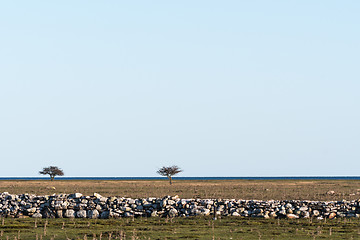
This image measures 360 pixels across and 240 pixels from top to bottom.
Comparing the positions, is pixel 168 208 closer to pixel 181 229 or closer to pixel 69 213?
pixel 69 213

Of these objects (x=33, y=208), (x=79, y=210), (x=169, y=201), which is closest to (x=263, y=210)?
(x=169, y=201)

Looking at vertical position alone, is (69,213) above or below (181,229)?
above

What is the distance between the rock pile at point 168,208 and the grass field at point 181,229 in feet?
3.93

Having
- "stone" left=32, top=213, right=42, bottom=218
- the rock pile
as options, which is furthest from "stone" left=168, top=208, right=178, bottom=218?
"stone" left=32, top=213, right=42, bottom=218

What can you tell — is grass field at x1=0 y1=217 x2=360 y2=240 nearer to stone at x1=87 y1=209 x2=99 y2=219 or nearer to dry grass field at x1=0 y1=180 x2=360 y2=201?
stone at x1=87 y1=209 x2=99 y2=219

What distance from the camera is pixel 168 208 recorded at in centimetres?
3231

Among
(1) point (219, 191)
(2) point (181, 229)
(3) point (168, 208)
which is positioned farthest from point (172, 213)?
(1) point (219, 191)

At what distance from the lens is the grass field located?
931 inches

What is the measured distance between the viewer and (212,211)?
1261 inches

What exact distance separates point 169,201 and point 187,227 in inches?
222

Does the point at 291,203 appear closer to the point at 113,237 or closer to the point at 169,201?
the point at 169,201

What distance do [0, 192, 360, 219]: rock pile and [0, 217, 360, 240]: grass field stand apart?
120cm

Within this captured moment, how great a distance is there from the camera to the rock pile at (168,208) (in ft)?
103

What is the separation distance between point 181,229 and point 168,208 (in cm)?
619
